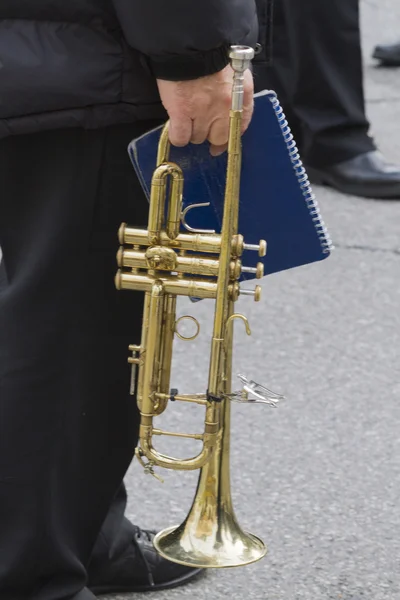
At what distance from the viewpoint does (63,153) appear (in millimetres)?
1800

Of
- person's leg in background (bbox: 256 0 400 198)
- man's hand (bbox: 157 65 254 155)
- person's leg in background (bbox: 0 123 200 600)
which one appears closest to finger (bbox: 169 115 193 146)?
man's hand (bbox: 157 65 254 155)

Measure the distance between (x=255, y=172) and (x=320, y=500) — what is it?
1.02m

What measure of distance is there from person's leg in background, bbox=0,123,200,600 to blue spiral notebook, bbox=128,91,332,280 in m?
0.09

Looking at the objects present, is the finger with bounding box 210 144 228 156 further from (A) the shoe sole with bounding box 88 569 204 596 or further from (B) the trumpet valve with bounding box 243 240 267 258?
(A) the shoe sole with bounding box 88 569 204 596

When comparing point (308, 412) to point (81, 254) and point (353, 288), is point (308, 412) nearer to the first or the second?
point (353, 288)

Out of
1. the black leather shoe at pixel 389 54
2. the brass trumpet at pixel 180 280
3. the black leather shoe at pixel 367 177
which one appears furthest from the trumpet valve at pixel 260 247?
the black leather shoe at pixel 389 54

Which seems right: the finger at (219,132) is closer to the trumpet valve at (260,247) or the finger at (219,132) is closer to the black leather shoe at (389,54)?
the trumpet valve at (260,247)

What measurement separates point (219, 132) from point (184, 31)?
188 millimetres

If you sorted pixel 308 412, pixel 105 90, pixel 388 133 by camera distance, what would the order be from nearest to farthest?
pixel 105 90 < pixel 308 412 < pixel 388 133

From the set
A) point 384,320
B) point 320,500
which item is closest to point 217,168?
point 320,500

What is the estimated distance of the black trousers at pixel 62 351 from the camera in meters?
1.82

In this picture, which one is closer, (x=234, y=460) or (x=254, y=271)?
(x=254, y=271)

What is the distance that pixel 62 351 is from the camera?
1923mm

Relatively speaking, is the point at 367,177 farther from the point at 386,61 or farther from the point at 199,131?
the point at 199,131
